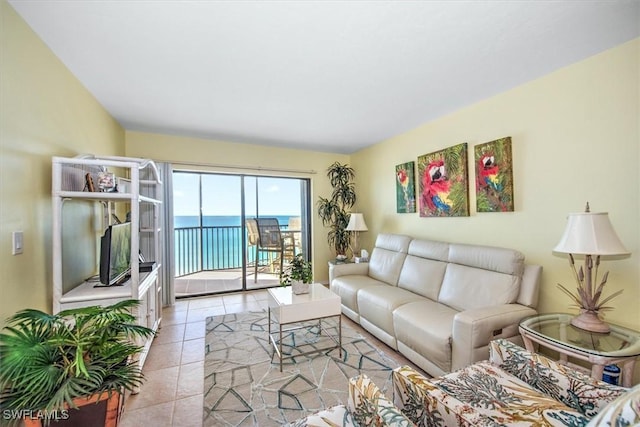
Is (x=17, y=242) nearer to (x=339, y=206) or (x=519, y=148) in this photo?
(x=519, y=148)

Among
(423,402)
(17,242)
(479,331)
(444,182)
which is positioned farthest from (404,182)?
(17,242)

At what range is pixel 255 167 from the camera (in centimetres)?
436

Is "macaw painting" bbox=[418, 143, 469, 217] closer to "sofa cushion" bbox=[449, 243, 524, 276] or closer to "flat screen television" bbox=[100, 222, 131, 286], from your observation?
"sofa cushion" bbox=[449, 243, 524, 276]

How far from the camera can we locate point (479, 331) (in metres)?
1.81

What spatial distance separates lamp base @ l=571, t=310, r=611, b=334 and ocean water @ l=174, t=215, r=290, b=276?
4.03 metres

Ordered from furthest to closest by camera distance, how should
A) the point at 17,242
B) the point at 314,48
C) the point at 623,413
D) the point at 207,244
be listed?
1. the point at 207,244
2. the point at 314,48
3. the point at 17,242
4. the point at 623,413

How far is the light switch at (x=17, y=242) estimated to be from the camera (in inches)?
57.1

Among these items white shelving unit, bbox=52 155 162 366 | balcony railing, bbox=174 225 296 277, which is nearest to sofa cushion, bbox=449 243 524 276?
white shelving unit, bbox=52 155 162 366

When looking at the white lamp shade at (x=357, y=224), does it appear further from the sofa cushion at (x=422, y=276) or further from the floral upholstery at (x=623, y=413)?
the floral upholstery at (x=623, y=413)

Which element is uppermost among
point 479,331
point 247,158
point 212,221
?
point 247,158

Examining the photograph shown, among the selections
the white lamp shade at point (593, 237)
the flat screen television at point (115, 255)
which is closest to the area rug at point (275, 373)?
the flat screen television at point (115, 255)

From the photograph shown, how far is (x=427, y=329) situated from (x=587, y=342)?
0.92 meters

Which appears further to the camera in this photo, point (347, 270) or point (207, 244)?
point (207, 244)

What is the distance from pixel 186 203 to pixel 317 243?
94.5 inches
